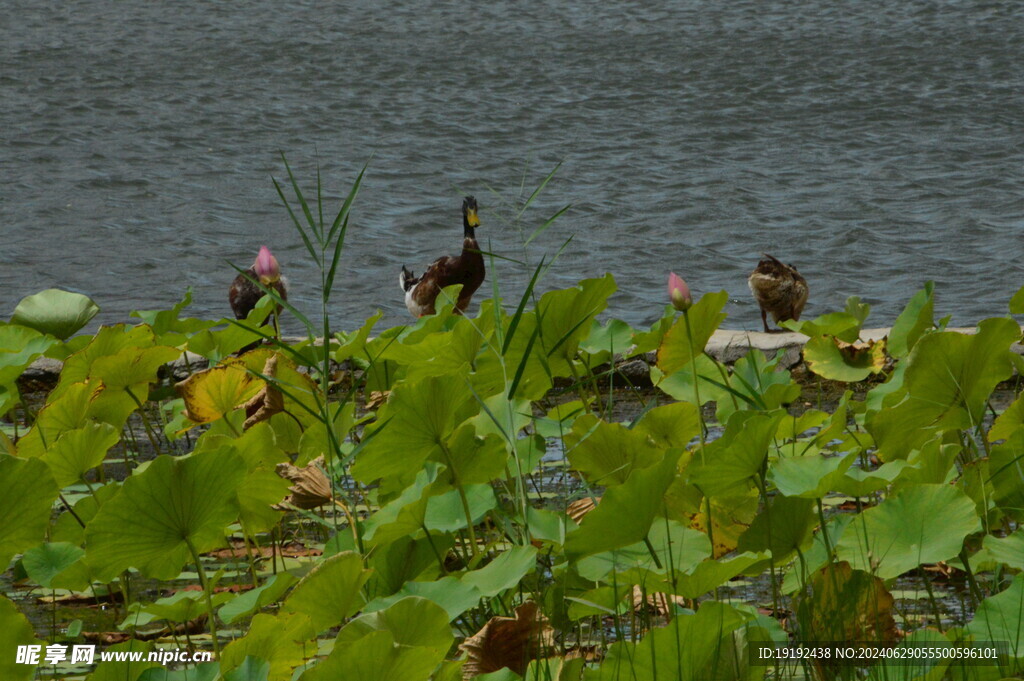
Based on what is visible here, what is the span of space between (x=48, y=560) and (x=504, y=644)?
70 centimetres

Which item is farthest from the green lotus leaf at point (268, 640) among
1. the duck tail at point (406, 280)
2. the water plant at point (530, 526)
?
the duck tail at point (406, 280)

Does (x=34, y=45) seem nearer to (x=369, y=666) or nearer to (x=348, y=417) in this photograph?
(x=348, y=417)

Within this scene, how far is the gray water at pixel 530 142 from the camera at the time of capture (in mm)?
6203

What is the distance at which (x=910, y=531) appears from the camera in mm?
1393

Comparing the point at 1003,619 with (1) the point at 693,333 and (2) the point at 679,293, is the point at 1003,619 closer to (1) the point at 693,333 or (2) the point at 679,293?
(2) the point at 679,293

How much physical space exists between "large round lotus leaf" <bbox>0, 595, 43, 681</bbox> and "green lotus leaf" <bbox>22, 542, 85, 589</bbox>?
428 millimetres

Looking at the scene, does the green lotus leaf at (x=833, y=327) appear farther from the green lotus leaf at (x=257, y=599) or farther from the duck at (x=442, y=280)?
the duck at (x=442, y=280)

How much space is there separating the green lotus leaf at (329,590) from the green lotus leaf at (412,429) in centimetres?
28

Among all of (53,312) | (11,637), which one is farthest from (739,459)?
(53,312)

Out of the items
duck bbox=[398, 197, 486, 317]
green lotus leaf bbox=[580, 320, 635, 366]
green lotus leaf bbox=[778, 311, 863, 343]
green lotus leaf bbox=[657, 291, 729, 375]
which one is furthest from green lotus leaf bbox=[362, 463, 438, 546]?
duck bbox=[398, 197, 486, 317]

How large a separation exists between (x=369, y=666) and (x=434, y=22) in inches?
488

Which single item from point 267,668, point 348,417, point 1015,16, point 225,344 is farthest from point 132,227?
point 1015,16

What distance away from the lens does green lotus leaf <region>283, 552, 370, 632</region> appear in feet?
4.29

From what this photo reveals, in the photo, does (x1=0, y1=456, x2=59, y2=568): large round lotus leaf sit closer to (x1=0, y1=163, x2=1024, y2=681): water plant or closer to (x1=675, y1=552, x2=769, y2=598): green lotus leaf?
(x1=0, y1=163, x2=1024, y2=681): water plant
